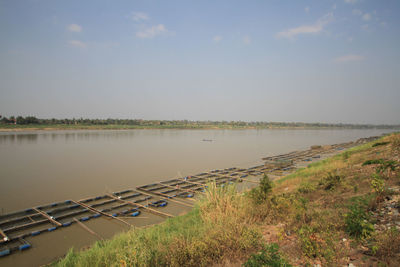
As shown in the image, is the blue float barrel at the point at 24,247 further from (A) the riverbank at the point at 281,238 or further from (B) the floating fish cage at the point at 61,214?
(A) the riverbank at the point at 281,238

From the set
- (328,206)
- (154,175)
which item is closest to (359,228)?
(328,206)

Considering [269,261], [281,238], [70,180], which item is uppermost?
[269,261]

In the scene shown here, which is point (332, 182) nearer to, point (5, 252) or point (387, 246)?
point (387, 246)

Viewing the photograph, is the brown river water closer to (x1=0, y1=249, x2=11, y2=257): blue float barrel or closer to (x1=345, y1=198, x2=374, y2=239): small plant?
(x1=0, y1=249, x2=11, y2=257): blue float barrel

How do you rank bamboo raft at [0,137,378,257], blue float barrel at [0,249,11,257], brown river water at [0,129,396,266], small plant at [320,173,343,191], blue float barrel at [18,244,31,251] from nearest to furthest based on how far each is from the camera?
small plant at [320,173,343,191] → blue float barrel at [0,249,11,257] → blue float barrel at [18,244,31,251] → brown river water at [0,129,396,266] → bamboo raft at [0,137,378,257]

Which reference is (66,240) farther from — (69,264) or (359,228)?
(359,228)

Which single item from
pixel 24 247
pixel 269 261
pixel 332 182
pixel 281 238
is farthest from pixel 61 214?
pixel 332 182

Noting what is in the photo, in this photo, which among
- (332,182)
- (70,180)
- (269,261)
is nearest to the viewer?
(269,261)

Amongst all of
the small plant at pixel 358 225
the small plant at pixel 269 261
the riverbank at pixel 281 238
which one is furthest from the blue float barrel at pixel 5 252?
the small plant at pixel 358 225

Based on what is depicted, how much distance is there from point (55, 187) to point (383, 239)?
44.3ft

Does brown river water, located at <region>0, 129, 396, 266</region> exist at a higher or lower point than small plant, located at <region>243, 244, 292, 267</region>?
lower

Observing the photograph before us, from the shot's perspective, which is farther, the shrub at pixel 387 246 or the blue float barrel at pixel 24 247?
the blue float barrel at pixel 24 247

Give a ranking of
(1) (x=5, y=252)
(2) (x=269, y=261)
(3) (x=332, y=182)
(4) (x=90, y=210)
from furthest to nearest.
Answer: (4) (x=90, y=210) → (1) (x=5, y=252) → (3) (x=332, y=182) → (2) (x=269, y=261)

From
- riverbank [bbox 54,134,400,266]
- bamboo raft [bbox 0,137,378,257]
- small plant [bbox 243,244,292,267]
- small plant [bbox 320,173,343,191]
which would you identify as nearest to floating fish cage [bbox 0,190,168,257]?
bamboo raft [bbox 0,137,378,257]
